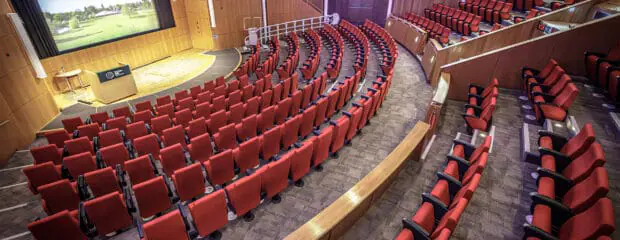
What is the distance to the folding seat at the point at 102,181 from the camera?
2.04 metres

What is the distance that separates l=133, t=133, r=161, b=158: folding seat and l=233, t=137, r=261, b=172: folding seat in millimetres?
884

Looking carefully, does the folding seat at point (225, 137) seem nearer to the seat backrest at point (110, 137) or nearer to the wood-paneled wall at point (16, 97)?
the seat backrest at point (110, 137)

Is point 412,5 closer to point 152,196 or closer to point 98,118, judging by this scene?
point 98,118

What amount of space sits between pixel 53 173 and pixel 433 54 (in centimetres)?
492

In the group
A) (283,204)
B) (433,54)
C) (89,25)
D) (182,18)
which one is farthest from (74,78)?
(433,54)

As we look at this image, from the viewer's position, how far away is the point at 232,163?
2.26 meters

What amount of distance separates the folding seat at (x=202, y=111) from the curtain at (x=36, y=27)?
11.8 ft

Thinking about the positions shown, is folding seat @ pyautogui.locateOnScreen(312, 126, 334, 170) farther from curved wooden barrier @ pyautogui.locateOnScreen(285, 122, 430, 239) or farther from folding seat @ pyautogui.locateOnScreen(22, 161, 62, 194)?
folding seat @ pyautogui.locateOnScreen(22, 161, 62, 194)

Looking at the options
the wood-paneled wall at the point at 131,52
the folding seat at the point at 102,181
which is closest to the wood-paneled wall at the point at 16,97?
the wood-paneled wall at the point at 131,52

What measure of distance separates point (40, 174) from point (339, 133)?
2.41 metres

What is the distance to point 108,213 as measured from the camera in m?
1.81

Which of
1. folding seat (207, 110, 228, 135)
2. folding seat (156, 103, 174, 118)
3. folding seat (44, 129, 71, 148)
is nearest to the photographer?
folding seat (44, 129, 71, 148)

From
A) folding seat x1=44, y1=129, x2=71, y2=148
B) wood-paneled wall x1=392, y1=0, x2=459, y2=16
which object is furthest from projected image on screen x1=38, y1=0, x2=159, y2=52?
wood-paneled wall x1=392, y1=0, x2=459, y2=16

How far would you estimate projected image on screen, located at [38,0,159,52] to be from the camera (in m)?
4.93
